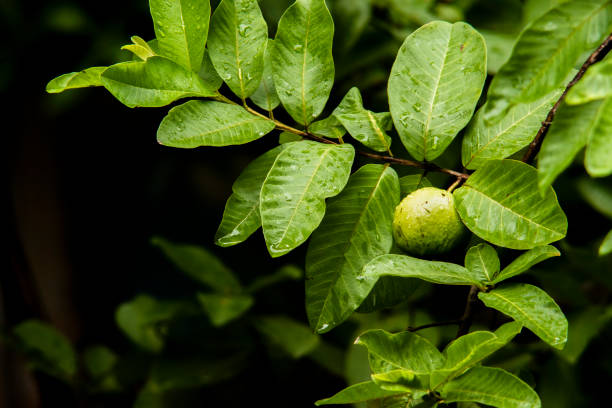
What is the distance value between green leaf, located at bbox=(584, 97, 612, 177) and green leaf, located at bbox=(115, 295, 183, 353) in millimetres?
1037

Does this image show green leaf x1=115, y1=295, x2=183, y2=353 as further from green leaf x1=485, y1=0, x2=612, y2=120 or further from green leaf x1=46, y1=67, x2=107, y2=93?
green leaf x1=485, y1=0, x2=612, y2=120

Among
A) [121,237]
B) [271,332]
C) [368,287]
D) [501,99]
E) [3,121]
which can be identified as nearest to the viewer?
[501,99]

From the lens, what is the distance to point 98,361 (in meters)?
1.42

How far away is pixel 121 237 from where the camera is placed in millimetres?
1845

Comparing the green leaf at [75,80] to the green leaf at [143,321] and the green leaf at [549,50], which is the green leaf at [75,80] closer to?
the green leaf at [549,50]

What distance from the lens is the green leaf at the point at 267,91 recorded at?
1.99ft

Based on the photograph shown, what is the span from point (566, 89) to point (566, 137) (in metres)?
0.11

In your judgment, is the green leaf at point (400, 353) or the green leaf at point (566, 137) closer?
the green leaf at point (566, 137)

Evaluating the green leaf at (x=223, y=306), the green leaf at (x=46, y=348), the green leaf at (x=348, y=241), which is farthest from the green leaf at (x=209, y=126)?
the green leaf at (x=46, y=348)

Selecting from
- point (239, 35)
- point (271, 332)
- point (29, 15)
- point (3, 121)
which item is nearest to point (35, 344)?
point (271, 332)

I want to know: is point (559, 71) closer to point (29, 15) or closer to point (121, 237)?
point (29, 15)

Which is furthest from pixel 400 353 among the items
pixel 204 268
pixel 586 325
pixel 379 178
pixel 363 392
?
pixel 204 268

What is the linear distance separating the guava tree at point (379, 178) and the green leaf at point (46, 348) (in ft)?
3.13

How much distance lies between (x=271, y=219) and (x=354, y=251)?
0.09 meters
